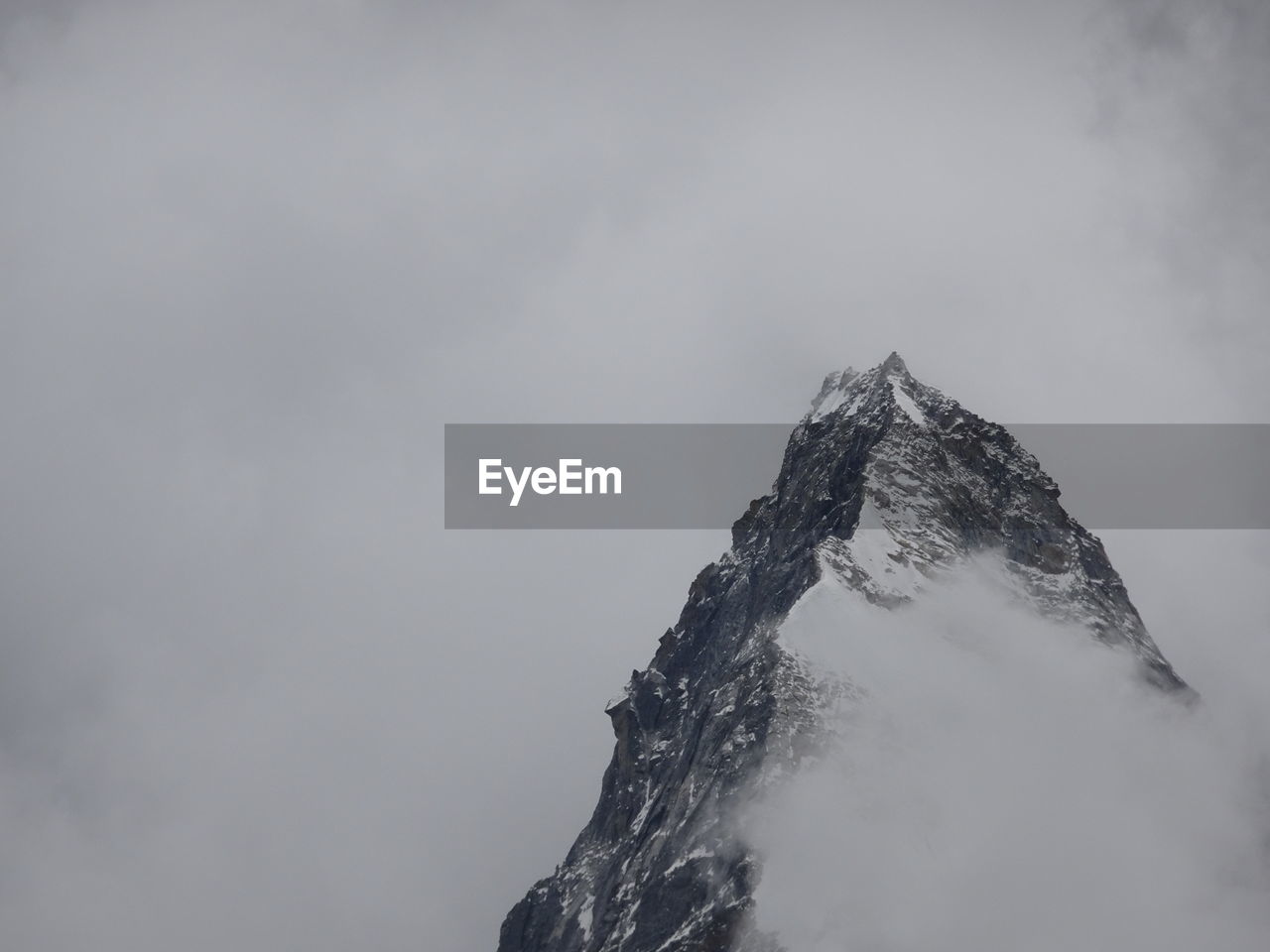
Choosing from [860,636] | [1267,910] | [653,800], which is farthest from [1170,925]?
[653,800]

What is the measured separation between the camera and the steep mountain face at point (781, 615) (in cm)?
12231

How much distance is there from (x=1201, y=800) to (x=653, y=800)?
42.9 m

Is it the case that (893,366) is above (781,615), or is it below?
above

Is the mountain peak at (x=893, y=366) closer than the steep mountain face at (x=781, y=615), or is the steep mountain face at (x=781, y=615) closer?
the steep mountain face at (x=781, y=615)

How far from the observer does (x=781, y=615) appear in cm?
14200

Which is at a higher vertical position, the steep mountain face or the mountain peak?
the mountain peak

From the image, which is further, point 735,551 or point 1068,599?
point 735,551

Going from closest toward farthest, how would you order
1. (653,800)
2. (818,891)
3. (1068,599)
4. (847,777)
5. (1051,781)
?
(818,891) < (847,777) < (1051,781) < (653,800) < (1068,599)

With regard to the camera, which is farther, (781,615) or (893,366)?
(893,366)

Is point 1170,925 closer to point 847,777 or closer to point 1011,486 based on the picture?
point 847,777

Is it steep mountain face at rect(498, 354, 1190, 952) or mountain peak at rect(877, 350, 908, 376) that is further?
mountain peak at rect(877, 350, 908, 376)

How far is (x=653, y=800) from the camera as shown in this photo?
14038cm

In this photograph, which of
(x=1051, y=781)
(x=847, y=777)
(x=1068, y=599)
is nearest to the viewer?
(x=847, y=777)

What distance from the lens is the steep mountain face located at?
401 feet
